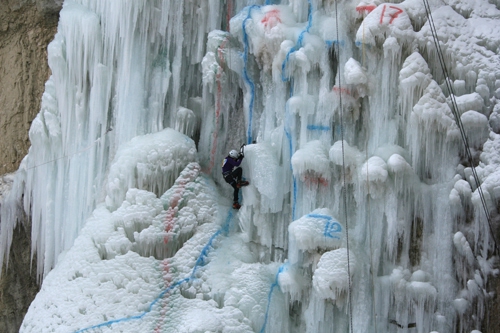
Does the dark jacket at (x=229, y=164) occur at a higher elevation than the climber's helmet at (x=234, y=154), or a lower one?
lower

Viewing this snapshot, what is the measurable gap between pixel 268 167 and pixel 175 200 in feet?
3.83

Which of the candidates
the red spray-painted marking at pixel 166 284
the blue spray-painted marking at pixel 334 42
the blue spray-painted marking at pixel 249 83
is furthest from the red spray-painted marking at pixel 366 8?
the red spray-painted marking at pixel 166 284

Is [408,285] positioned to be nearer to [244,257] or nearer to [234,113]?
[244,257]

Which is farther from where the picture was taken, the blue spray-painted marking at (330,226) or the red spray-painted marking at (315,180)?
the red spray-painted marking at (315,180)

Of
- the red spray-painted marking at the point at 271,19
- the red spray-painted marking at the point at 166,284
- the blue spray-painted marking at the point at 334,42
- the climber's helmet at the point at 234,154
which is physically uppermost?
the red spray-painted marking at the point at 271,19

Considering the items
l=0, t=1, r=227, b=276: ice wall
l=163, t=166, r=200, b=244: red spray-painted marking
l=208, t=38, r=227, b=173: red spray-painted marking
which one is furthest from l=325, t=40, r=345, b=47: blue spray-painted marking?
l=163, t=166, r=200, b=244: red spray-painted marking

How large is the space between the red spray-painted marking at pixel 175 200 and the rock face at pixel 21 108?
8.88ft

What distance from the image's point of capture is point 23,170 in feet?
30.9

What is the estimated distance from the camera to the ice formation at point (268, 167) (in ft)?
22.6

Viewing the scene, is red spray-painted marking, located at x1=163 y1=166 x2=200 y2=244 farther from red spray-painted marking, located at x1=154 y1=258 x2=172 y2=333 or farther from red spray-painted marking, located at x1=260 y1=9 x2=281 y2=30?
red spray-painted marking, located at x1=260 y1=9 x2=281 y2=30

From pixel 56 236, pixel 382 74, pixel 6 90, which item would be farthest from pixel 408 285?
pixel 6 90

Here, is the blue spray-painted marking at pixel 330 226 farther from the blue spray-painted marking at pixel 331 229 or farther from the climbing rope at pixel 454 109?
the climbing rope at pixel 454 109

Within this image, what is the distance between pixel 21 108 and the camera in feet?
31.7

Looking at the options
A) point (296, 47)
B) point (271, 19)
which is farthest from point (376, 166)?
point (271, 19)
